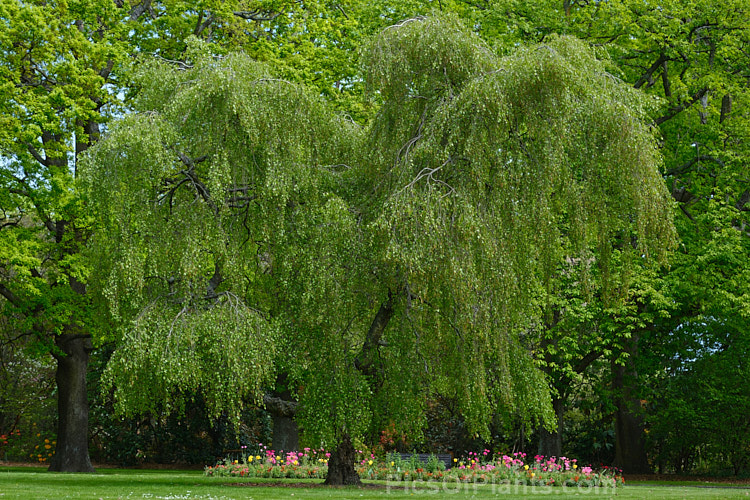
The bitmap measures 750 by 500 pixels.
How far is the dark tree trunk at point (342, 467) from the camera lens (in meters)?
13.4

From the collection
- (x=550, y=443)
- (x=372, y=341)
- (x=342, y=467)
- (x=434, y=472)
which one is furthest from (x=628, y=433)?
(x=372, y=341)

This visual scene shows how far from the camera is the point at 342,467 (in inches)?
529

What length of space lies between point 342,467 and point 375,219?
483cm

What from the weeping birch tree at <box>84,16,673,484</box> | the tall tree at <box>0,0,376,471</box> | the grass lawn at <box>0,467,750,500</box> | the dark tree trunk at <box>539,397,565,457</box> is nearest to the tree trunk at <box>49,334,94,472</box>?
the tall tree at <box>0,0,376,471</box>

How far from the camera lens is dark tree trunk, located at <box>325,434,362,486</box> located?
13.4m

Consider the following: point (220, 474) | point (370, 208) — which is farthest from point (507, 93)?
point (220, 474)

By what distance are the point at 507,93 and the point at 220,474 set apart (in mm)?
11234

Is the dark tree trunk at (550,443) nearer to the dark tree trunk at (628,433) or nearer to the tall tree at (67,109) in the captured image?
the dark tree trunk at (628,433)

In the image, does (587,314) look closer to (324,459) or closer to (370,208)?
(324,459)

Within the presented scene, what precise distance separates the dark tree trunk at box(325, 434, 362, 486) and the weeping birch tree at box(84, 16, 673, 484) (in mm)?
1713

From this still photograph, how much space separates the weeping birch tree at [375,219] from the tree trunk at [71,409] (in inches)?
286

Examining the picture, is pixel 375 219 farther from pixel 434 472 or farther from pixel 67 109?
pixel 67 109

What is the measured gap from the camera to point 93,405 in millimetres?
23609

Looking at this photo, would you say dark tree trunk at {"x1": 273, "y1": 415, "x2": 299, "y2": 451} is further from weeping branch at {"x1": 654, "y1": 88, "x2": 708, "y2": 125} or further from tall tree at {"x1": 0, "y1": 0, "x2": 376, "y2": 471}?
weeping branch at {"x1": 654, "y1": 88, "x2": 708, "y2": 125}
